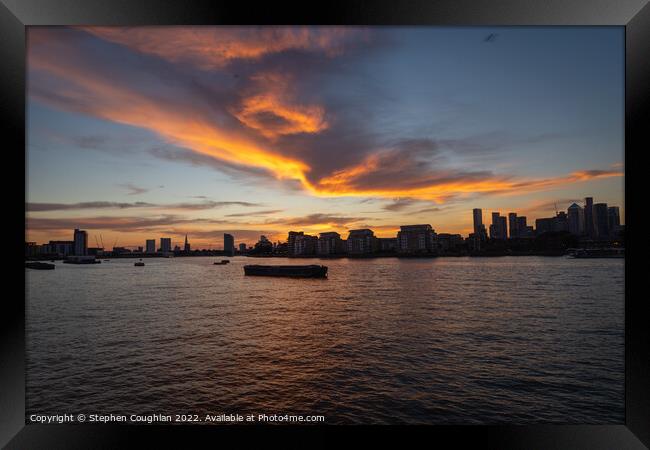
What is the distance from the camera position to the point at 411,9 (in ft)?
9.17

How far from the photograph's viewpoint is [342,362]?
26.4 ft

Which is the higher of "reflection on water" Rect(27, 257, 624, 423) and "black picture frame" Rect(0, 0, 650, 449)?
"black picture frame" Rect(0, 0, 650, 449)

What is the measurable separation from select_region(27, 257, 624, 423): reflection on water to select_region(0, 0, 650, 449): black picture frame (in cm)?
276

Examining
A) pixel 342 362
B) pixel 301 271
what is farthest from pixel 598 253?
pixel 342 362

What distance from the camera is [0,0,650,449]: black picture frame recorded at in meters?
2.71

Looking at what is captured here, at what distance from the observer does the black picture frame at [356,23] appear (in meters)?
2.71

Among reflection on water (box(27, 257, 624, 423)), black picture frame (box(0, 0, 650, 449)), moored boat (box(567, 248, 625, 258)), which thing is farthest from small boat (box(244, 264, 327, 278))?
moored boat (box(567, 248, 625, 258))

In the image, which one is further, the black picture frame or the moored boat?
the moored boat

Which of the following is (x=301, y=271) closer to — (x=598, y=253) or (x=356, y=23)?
(x=356, y=23)

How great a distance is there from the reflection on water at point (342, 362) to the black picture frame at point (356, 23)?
2.76 m

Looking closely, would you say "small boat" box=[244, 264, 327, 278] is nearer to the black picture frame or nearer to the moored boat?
the black picture frame

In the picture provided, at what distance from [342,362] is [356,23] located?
7.27 meters

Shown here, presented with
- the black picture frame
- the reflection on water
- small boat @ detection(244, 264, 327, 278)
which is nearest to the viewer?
the black picture frame

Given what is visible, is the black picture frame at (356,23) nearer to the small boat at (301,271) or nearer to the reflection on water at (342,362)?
the reflection on water at (342,362)
